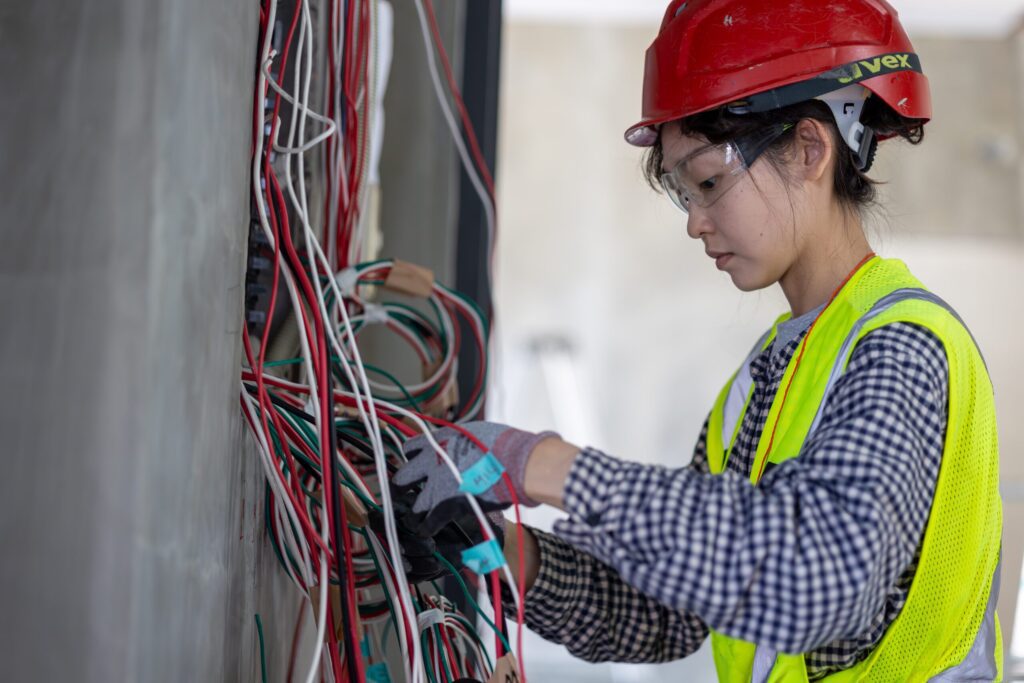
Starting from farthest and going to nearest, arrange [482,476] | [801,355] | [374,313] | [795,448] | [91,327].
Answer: [374,313], [801,355], [795,448], [482,476], [91,327]

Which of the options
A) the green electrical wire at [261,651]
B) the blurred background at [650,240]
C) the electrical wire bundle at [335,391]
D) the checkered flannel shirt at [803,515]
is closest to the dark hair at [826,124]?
the checkered flannel shirt at [803,515]

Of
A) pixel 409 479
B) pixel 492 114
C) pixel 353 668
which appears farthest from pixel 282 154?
pixel 492 114

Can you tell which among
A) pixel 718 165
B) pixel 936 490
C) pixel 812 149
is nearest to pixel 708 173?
pixel 718 165

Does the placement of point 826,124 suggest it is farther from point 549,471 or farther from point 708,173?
point 549,471

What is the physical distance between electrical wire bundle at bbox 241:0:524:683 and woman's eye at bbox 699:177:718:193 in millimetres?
393

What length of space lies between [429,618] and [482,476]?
0.80 feet

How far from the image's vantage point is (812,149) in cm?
120

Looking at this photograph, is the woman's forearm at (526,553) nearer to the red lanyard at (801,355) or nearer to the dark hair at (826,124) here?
the red lanyard at (801,355)

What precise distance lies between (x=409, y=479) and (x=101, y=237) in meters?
0.40

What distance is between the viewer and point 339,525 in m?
1.02

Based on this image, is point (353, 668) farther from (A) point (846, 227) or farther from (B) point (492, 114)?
(B) point (492, 114)

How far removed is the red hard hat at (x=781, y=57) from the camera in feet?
3.84

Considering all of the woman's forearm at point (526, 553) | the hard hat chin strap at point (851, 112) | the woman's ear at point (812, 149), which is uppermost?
the hard hat chin strap at point (851, 112)

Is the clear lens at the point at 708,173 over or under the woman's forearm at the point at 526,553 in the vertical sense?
over
